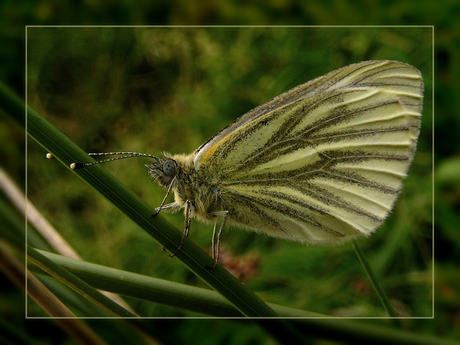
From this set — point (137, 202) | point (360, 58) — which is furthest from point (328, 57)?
point (137, 202)

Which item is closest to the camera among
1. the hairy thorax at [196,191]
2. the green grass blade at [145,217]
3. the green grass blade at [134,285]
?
the green grass blade at [145,217]

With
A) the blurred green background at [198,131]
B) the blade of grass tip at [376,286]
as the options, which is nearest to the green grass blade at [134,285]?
the blurred green background at [198,131]

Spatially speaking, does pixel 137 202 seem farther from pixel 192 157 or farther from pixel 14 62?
pixel 14 62

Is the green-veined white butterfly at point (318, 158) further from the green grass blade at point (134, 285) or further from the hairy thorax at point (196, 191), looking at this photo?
the green grass blade at point (134, 285)

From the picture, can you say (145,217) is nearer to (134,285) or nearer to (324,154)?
(134,285)

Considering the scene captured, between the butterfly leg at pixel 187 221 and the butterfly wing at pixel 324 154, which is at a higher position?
the butterfly wing at pixel 324 154

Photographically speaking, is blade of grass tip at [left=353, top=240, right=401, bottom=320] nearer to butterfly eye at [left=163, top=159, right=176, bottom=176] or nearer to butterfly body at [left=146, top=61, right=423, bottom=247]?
butterfly body at [left=146, top=61, right=423, bottom=247]

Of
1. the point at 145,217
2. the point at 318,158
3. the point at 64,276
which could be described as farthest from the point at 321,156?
the point at 64,276
